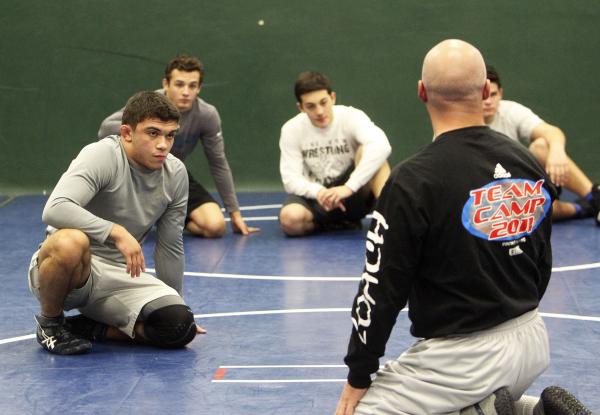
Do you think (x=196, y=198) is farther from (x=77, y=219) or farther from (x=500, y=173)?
(x=500, y=173)

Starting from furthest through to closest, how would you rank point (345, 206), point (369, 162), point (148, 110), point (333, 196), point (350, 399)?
point (345, 206) → point (369, 162) → point (333, 196) → point (148, 110) → point (350, 399)

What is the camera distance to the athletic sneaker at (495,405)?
3.07 metres

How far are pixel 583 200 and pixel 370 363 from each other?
5.54m

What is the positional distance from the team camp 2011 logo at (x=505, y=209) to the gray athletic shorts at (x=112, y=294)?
2.25 metres

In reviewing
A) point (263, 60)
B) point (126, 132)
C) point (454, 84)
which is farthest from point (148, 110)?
point (263, 60)

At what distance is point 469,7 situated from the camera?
30.8 feet

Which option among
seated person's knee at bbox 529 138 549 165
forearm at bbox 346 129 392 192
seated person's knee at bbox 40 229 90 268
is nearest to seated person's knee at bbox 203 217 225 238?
forearm at bbox 346 129 392 192

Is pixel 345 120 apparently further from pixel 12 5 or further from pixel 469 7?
pixel 12 5

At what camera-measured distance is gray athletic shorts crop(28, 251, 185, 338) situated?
491 cm

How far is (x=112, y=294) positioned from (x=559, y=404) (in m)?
2.49

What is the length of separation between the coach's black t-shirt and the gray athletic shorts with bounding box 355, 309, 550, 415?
48 millimetres

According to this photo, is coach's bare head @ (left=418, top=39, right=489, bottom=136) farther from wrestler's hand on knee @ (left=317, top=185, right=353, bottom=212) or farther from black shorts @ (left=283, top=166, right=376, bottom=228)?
black shorts @ (left=283, top=166, right=376, bottom=228)

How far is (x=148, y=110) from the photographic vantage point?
15.9ft

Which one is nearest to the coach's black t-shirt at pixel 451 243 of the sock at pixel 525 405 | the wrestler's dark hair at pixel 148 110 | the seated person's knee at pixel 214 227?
the sock at pixel 525 405
